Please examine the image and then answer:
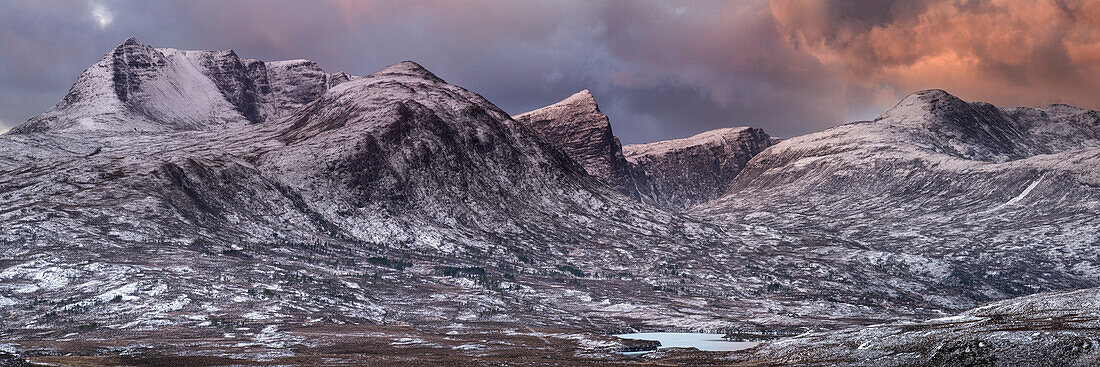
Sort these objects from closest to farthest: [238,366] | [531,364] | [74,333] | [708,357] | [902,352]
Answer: [902,352]
[238,366]
[531,364]
[708,357]
[74,333]

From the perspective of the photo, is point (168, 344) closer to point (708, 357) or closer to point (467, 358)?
point (467, 358)

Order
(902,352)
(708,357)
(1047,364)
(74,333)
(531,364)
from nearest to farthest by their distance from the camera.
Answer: (1047,364)
(902,352)
(531,364)
(708,357)
(74,333)

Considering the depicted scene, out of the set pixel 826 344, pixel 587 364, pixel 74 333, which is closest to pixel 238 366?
pixel 587 364

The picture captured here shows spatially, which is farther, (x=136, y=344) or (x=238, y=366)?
(x=136, y=344)

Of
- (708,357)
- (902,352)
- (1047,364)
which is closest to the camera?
A: (1047,364)

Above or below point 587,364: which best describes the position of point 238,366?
above

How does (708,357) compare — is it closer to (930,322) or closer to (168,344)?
(930,322)

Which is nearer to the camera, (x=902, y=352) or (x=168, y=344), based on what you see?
(x=902, y=352)

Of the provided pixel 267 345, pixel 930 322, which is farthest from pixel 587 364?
pixel 267 345

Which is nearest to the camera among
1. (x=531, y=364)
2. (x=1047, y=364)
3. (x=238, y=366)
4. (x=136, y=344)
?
(x=1047, y=364)
